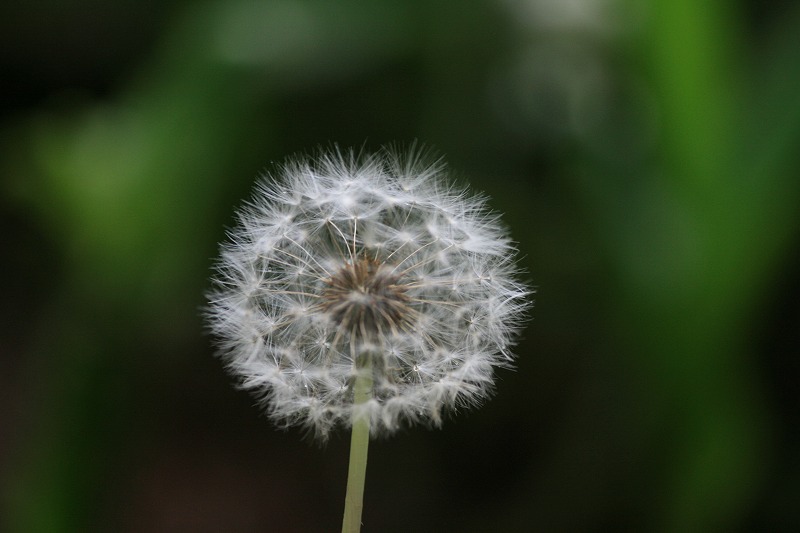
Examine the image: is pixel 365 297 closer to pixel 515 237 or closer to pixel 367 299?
pixel 367 299

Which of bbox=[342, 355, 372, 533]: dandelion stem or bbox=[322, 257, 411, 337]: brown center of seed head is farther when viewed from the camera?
bbox=[322, 257, 411, 337]: brown center of seed head

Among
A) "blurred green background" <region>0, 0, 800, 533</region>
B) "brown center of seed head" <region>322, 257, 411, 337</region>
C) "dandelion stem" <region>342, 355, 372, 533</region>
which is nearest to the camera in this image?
"dandelion stem" <region>342, 355, 372, 533</region>

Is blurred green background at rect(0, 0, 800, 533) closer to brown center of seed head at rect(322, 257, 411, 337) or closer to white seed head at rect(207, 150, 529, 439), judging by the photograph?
white seed head at rect(207, 150, 529, 439)

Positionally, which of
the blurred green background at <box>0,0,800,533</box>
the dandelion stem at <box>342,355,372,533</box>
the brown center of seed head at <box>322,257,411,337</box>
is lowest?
the dandelion stem at <box>342,355,372,533</box>

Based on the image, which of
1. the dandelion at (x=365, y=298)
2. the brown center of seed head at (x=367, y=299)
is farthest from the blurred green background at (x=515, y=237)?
the brown center of seed head at (x=367, y=299)

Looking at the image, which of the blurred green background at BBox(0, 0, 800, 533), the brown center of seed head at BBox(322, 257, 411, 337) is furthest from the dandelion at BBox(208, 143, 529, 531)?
the blurred green background at BBox(0, 0, 800, 533)

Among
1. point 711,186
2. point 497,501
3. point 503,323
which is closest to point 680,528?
point 497,501

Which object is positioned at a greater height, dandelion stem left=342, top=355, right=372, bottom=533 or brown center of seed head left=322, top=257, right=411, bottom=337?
brown center of seed head left=322, top=257, right=411, bottom=337

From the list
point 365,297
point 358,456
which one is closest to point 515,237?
point 365,297
